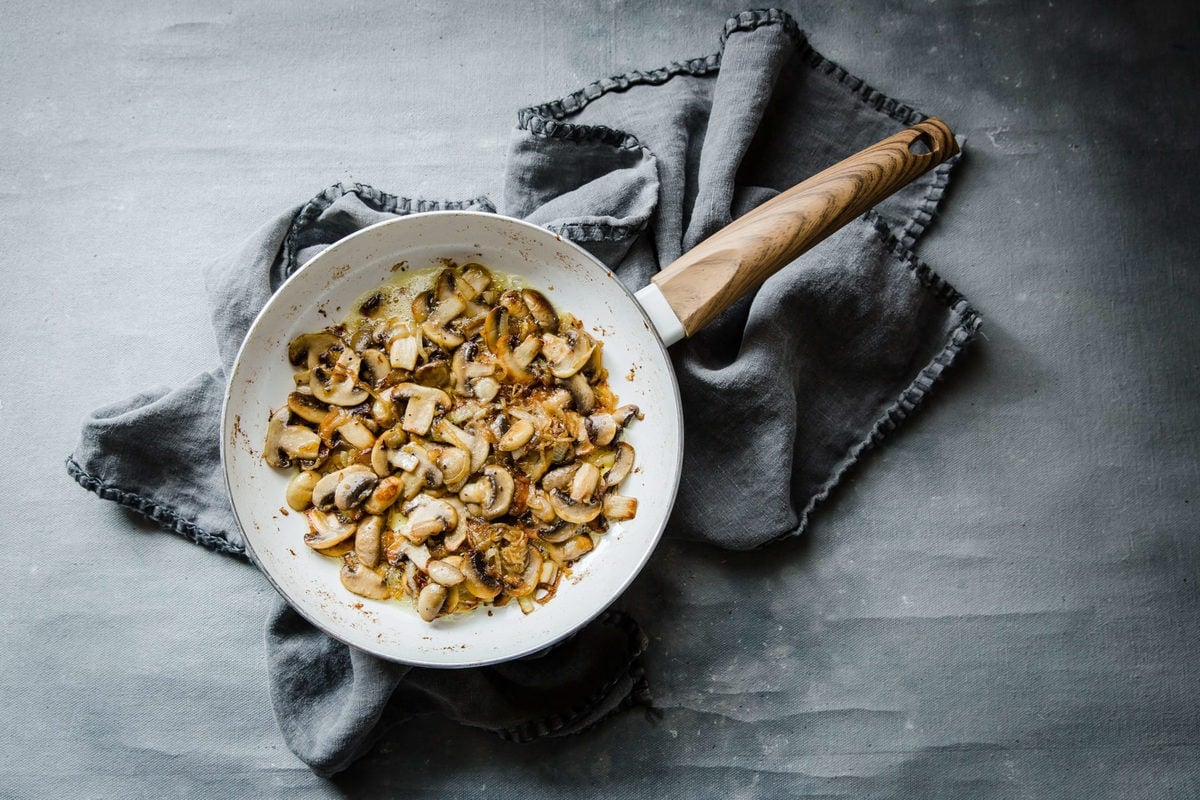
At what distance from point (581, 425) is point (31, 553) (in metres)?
1.09

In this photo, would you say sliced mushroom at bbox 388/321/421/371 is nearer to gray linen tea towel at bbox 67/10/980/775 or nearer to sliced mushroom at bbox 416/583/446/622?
gray linen tea towel at bbox 67/10/980/775

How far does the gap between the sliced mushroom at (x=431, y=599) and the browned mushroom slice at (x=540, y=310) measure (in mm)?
480

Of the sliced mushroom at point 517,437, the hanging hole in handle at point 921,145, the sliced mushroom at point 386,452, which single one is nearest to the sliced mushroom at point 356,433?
the sliced mushroom at point 386,452

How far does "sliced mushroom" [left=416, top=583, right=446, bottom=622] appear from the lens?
1475 millimetres

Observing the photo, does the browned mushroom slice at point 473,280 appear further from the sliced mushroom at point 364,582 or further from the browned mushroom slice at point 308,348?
the sliced mushroom at point 364,582

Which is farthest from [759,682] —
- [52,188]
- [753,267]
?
[52,188]

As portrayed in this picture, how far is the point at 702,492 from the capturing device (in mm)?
1647

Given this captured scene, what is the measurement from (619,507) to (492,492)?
0.74 ft

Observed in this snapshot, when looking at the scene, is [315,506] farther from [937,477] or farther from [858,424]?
[937,477]

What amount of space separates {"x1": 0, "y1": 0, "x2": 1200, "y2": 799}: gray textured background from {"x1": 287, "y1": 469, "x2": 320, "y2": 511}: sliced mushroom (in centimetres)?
24

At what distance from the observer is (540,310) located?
1.57 metres

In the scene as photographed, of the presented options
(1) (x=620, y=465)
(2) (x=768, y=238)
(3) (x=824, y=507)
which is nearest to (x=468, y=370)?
(1) (x=620, y=465)

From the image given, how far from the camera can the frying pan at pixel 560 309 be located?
144cm

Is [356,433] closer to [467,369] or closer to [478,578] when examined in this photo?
[467,369]
